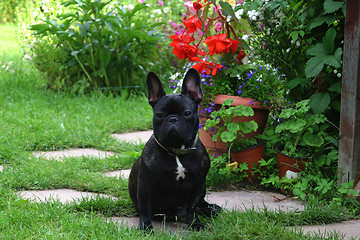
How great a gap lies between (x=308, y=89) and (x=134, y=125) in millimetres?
2301

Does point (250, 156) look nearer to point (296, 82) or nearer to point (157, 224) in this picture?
point (296, 82)

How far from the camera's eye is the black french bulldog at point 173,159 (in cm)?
272

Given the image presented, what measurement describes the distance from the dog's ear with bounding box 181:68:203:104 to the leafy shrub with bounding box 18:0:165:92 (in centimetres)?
359

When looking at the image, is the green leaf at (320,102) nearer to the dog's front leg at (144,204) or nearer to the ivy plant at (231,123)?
the ivy plant at (231,123)

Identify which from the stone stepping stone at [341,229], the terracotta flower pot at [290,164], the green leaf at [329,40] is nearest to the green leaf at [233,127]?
the terracotta flower pot at [290,164]

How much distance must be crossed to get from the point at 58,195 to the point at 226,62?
1759mm

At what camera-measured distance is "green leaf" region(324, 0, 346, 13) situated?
3149 mm

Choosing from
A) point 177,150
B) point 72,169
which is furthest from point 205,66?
point 72,169

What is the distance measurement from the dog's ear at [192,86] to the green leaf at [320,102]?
104 cm

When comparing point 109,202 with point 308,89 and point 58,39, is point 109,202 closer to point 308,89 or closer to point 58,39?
point 308,89

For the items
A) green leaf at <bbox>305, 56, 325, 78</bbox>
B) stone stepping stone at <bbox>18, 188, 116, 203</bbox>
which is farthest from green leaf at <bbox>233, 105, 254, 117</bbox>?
stone stepping stone at <bbox>18, 188, 116, 203</bbox>

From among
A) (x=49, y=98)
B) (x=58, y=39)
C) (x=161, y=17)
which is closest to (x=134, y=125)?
(x=49, y=98)

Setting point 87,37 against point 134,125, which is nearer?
point 134,125

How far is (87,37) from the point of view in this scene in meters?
6.54
